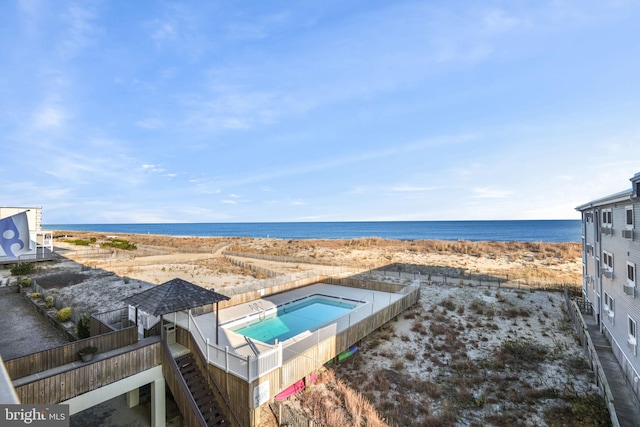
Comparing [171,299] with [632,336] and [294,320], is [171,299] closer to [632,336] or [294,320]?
[294,320]

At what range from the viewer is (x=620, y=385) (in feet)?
37.6

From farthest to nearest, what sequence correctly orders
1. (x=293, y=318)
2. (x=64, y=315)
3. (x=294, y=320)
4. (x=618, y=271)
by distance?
(x=293, y=318) < (x=294, y=320) < (x=64, y=315) < (x=618, y=271)

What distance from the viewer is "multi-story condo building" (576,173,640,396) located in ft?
37.1

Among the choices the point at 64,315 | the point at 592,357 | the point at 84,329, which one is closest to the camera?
the point at 592,357

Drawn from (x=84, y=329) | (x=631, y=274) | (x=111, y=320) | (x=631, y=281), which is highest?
(x=631, y=274)

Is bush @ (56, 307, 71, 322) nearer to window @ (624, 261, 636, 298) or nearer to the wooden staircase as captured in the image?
the wooden staircase

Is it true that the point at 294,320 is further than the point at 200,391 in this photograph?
Yes

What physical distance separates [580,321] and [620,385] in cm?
518

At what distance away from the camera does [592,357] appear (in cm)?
1280

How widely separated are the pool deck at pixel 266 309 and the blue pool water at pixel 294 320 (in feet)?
1.88

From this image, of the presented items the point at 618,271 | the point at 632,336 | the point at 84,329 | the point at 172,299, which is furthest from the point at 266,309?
the point at 618,271

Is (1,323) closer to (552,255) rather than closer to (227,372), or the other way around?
(227,372)

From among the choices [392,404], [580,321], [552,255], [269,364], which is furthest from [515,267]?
[269,364]

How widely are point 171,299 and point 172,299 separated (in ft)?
0.10
